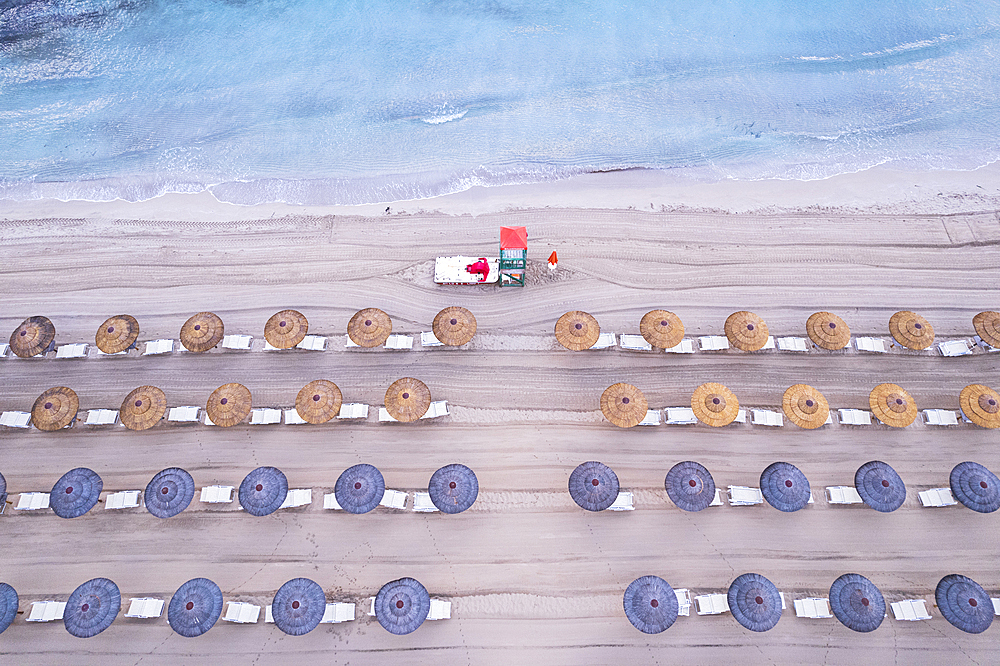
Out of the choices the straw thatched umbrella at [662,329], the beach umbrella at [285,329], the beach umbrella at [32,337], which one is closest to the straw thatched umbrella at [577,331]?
the straw thatched umbrella at [662,329]

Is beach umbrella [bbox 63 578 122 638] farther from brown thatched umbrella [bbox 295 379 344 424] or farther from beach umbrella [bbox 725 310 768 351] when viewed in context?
beach umbrella [bbox 725 310 768 351]

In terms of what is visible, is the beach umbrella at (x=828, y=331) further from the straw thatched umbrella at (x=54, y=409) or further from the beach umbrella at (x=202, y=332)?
the straw thatched umbrella at (x=54, y=409)

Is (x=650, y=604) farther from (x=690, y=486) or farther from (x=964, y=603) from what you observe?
(x=964, y=603)

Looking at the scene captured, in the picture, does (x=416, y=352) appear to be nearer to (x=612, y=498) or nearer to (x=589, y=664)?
(x=612, y=498)

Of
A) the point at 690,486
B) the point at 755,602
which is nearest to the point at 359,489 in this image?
the point at 690,486

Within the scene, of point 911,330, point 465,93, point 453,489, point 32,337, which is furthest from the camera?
point 465,93
